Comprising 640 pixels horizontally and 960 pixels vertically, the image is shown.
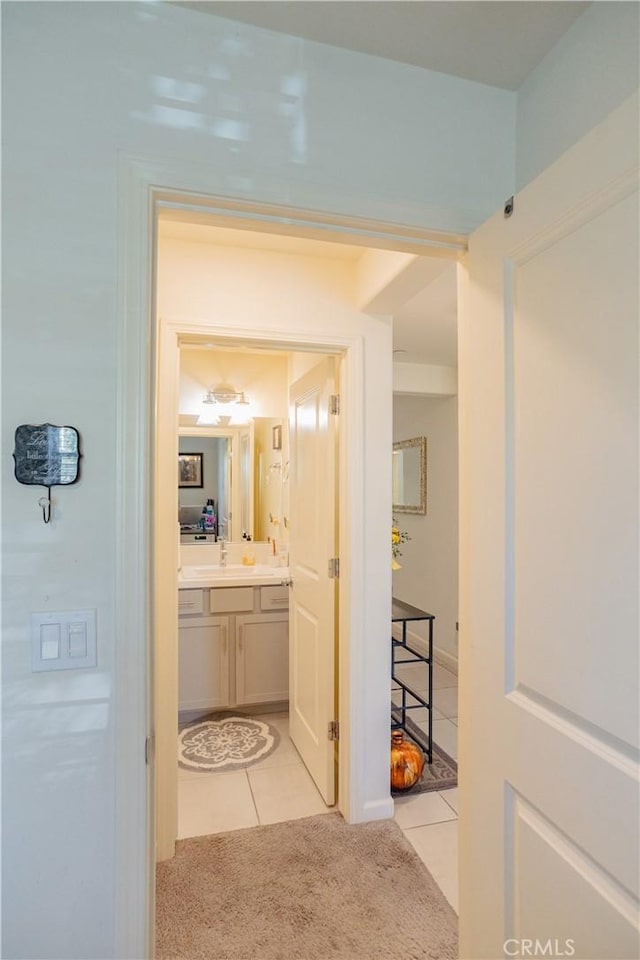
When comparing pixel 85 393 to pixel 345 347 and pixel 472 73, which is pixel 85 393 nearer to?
pixel 472 73

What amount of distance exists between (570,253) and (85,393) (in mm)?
987

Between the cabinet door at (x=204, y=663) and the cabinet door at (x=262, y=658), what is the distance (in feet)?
0.29

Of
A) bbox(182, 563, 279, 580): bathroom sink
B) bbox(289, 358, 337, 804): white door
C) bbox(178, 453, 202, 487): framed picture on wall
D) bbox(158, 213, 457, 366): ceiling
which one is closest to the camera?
bbox(158, 213, 457, 366): ceiling

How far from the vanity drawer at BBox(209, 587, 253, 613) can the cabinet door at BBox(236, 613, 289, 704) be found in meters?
0.07

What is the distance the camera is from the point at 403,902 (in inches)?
70.1

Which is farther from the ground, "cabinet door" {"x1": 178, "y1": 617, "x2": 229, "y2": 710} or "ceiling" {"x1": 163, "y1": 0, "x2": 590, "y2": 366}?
"ceiling" {"x1": 163, "y1": 0, "x2": 590, "y2": 366}

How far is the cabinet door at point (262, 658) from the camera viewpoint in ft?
10.5

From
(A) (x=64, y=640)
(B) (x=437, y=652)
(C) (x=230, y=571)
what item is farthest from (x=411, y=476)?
(A) (x=64, y=640)

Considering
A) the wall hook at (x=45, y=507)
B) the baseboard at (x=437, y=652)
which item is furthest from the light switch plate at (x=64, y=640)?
the baseboard at (x=437, y=652)

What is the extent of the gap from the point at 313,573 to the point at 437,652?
2515 mm

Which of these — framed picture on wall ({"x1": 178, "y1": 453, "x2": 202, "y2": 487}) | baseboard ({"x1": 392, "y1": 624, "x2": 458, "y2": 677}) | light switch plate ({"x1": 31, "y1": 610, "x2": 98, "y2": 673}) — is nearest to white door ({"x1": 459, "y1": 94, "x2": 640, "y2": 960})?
light switch plate ({"x1": 31, "y1": 610, "x2": 98, "y2": 673})

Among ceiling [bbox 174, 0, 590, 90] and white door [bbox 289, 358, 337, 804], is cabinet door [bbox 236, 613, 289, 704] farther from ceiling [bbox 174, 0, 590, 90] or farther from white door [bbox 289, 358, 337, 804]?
ceiling [bbox 174, 0, 590, 90]

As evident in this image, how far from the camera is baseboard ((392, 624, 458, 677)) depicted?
4336 mm

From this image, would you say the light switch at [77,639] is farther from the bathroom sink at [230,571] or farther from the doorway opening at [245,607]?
the bathroom sink at [230,571]
